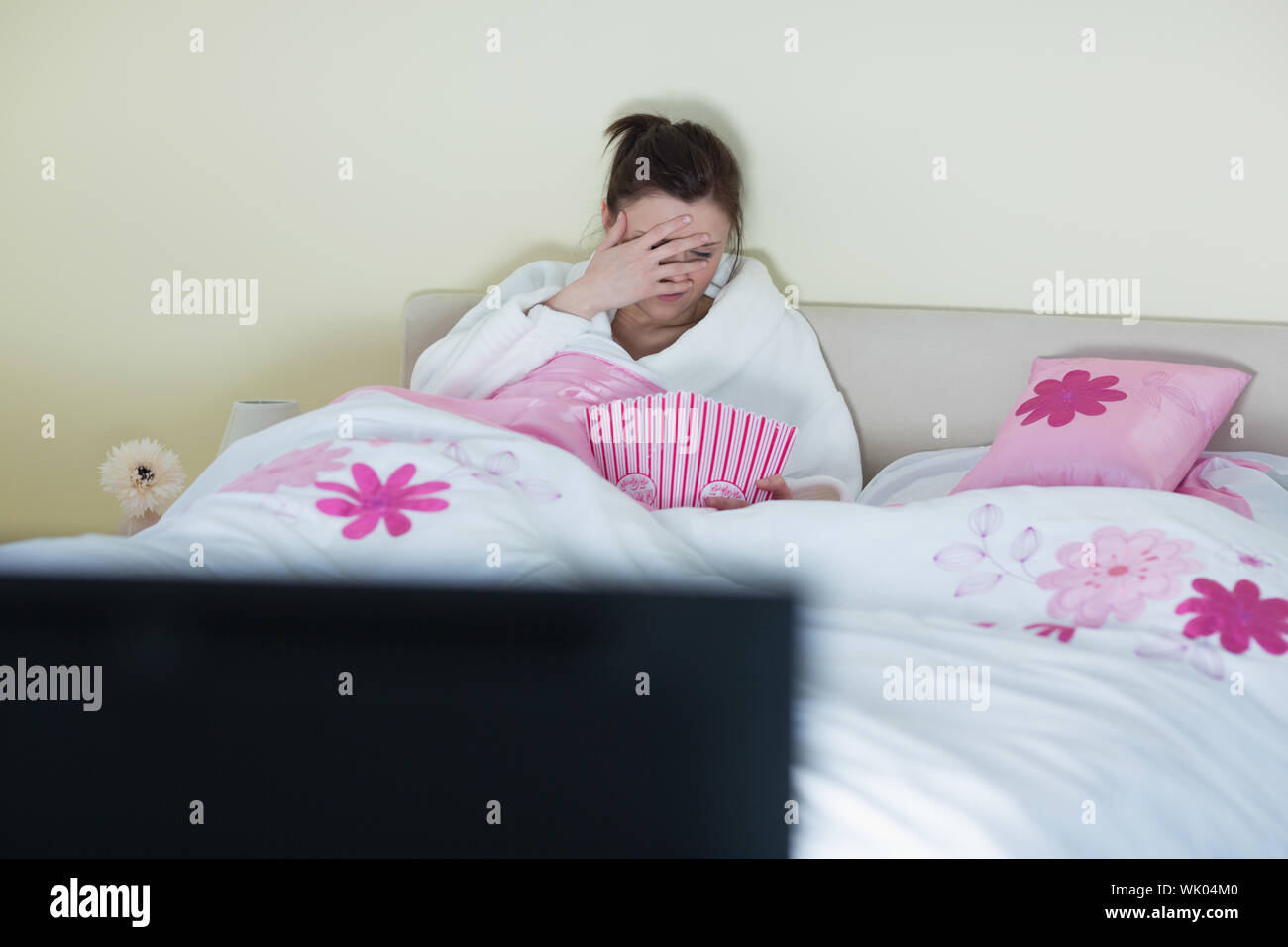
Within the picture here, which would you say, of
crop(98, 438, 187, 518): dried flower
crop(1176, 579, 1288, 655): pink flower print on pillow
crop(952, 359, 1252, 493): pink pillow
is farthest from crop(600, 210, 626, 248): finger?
crop(1176, 579, 1288, 655): pink flower print on pillow

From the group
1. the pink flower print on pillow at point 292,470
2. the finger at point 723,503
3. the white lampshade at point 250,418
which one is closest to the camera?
the pink flower print on pillow at point 292,470

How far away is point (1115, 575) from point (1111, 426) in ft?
2.15

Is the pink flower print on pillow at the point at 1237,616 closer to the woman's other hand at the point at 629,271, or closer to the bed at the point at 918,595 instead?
the bed at the point at 918,595

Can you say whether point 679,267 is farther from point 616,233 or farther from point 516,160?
point 516,160

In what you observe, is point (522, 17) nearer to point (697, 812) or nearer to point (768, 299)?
point (768, 299)

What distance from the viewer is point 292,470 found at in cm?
109

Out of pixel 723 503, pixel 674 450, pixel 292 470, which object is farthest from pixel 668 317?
pixel 292 470

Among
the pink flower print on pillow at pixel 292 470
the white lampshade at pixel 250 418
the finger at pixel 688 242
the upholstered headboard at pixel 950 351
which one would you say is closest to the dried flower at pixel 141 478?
the white lampshade at pixel 250 418

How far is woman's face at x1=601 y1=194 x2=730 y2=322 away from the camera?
1874 mm

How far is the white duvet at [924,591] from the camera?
67 centimetres

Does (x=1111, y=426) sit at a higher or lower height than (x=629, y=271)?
lower

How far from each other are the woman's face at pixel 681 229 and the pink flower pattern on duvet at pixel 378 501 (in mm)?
944

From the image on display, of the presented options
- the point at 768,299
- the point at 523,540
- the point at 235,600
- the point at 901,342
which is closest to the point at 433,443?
the point at 523,540
